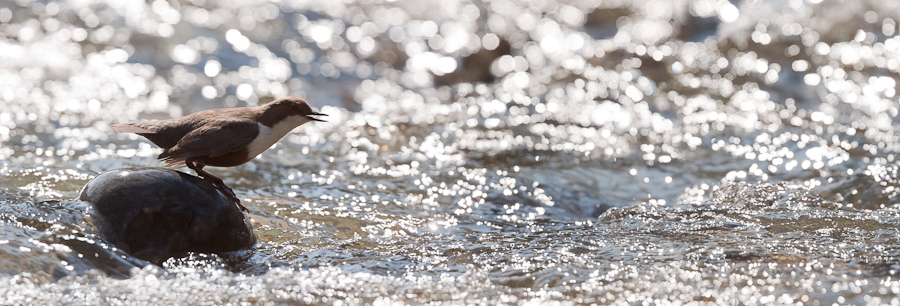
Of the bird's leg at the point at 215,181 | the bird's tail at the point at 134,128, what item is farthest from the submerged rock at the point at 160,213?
the bird's tail at the point at 134,128

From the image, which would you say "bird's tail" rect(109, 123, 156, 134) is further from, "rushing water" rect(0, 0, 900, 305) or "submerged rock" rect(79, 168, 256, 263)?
"rushing water" rect(0, 0, 900, 305)

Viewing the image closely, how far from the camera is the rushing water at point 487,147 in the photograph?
350cm

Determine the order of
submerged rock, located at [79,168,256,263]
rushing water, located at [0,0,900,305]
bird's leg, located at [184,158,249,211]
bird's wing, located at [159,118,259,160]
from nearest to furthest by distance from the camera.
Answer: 1. rushing water, located at [0,0,900,305]
2. submerged rock, located at [79,168,256,263]
3. bird's wing, located at [159,118,259,160]
4. bird's leg, located at [184,158,249,211]

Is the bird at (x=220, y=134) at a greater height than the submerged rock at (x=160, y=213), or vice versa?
the bird at (x=220, y=134)

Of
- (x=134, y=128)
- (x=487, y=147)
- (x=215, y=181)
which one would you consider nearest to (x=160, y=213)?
(x=215, y=181)

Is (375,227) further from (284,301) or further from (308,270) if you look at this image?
(284,301)

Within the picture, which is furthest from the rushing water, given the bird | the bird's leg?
the bird

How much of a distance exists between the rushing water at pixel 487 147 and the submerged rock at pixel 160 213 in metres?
0.08

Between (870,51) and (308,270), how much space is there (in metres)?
7.93

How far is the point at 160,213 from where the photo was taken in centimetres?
374

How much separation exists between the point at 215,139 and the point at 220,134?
0.11 feet

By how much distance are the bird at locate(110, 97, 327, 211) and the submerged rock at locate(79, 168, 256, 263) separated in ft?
0.37

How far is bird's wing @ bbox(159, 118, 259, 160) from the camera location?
388 cm

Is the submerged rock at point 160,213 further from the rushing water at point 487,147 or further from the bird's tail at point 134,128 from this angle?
the bird's tail at point 134,128
